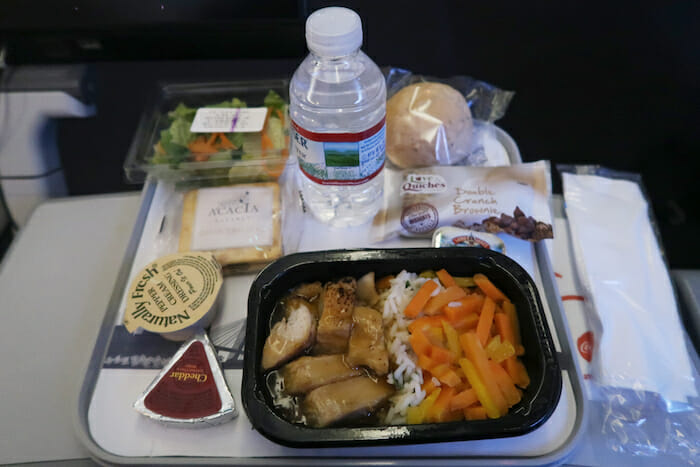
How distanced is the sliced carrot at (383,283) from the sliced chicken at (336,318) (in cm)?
6

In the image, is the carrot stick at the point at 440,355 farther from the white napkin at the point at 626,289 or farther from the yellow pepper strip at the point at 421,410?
the white napkin at the point at 626,289

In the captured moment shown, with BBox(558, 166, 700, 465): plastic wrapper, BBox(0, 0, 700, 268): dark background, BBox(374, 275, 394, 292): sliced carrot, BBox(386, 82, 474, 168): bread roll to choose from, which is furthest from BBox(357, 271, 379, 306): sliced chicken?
BBox(0, 0, 700, 268): dark background

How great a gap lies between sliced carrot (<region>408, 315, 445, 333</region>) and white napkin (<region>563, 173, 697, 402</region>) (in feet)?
1.15

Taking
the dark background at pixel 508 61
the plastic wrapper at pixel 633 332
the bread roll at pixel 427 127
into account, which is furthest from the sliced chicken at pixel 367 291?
the dark background at pixel 508 61

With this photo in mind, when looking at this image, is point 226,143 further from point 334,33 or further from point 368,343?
point 368,343

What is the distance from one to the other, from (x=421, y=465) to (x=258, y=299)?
15.7 inches

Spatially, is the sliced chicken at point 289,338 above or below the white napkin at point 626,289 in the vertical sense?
above

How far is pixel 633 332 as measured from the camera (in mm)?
1021

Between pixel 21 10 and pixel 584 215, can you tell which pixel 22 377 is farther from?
pixel 584 215

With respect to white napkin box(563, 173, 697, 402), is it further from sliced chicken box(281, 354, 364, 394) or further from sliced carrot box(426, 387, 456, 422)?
sliced chicken box(281, 354, 364, 394)

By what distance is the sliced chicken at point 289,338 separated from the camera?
88cm

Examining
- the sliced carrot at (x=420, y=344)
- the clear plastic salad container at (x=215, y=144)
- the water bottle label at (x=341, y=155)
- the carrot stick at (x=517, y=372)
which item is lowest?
the carrot stick at (x=517, y=372)

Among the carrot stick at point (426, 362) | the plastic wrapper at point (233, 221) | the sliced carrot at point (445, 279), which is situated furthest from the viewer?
the plastic wrapper at point (233, 221)

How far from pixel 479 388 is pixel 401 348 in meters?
0.15
